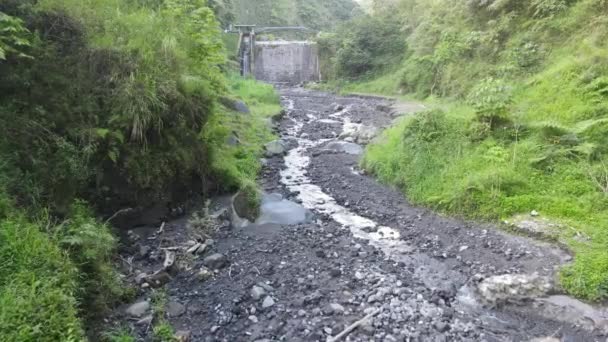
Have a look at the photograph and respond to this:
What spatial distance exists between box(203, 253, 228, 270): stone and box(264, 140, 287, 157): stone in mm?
6353

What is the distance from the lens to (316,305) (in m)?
5.36

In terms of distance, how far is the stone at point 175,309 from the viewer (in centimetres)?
504

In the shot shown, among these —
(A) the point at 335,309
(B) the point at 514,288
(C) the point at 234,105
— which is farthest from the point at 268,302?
(C) the point at 234,105

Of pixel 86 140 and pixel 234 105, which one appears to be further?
pixel 234 105

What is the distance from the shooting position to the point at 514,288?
17.9 ft

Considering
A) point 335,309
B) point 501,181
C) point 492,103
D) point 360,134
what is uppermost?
point 492,103

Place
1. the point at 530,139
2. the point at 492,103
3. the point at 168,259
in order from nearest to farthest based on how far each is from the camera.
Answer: the point at 168,259, the point at 530,139, the point at 492,103

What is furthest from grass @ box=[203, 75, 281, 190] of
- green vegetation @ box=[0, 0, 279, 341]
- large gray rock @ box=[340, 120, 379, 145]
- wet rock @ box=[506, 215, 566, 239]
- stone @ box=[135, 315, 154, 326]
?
wet rock @ box=[506, 215, 566, 239]

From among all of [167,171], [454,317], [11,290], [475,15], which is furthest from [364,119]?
[11,290]

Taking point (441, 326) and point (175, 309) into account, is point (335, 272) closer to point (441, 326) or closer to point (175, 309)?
point (441, 326)

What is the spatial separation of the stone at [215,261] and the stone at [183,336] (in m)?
1.51

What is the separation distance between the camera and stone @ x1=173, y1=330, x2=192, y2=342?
14.9 feet

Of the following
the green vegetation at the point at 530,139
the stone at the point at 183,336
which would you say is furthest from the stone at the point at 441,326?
the stone at the point at 183,336

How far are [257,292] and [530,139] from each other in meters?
6.87
